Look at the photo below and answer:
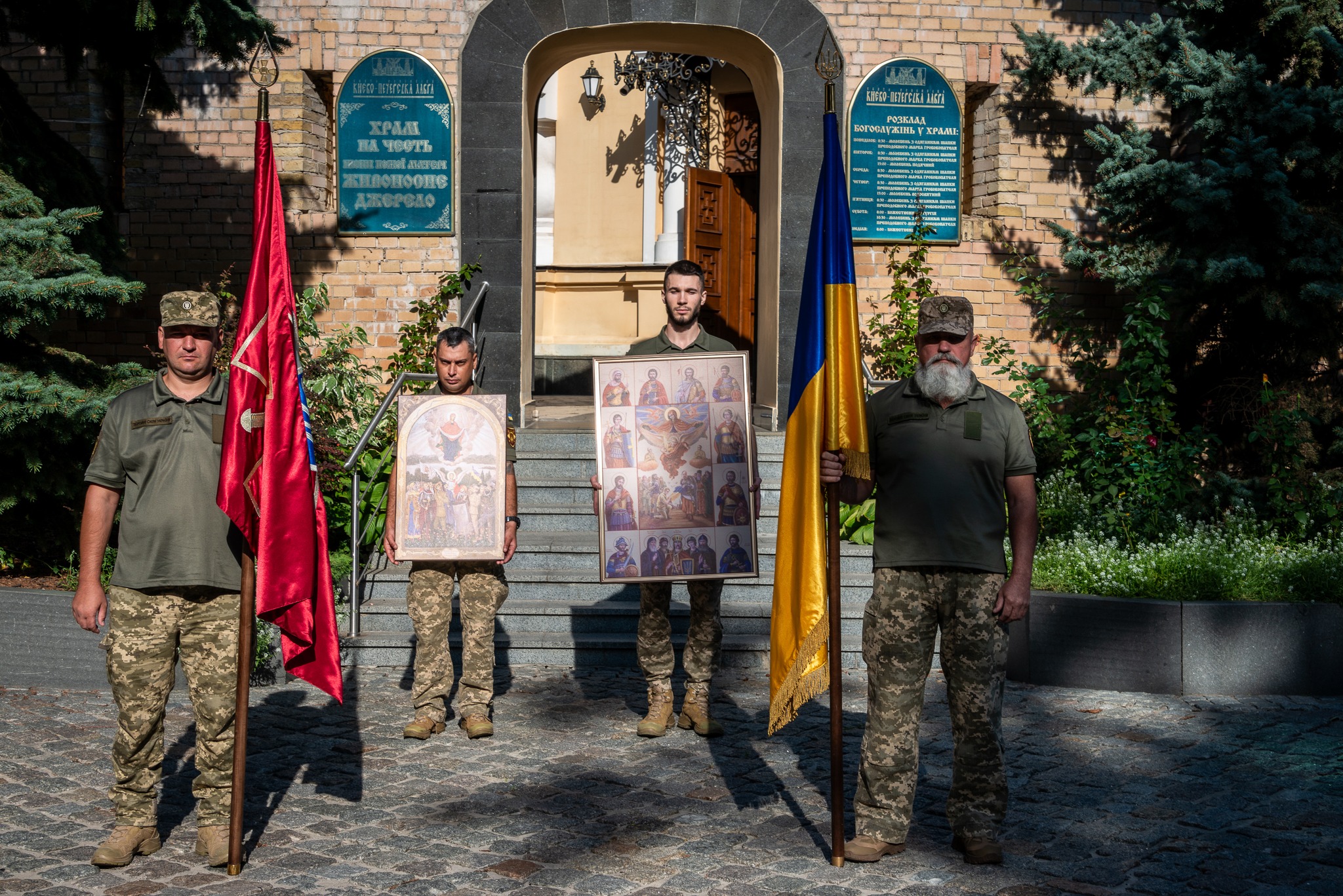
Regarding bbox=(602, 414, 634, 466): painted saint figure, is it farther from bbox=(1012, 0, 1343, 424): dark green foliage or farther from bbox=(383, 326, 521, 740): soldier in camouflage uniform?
bbox=(1012, 0, 1343, 424): dark green foliage

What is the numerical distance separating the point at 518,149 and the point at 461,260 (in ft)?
3.57

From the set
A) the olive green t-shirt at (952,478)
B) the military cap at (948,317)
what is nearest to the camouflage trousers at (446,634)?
the olive green t-shirt at (952,478)

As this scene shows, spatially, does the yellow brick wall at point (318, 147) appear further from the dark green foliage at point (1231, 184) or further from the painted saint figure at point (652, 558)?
the painted saint figure at point (652, 558)

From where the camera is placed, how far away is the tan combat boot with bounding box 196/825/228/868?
4.16 metres

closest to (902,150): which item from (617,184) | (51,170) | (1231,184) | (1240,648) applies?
(1231,184)

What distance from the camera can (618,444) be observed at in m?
5.61

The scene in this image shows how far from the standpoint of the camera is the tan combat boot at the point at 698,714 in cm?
577

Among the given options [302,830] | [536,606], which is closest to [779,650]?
[302,830]

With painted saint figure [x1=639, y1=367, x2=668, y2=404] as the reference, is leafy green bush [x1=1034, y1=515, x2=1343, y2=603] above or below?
below

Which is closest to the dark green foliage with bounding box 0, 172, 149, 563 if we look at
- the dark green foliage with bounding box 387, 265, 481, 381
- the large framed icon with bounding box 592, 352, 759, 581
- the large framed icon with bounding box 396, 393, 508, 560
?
the large framed icon with bounding box 396, 393, 508, 560

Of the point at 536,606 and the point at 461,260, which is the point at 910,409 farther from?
the point at 461,260

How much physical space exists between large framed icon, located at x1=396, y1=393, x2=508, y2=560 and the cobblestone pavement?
95 centimetres

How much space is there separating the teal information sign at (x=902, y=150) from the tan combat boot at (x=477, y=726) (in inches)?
250

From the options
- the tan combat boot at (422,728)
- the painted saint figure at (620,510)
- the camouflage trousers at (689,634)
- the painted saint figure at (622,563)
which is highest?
the painted saint figure at (620,510)
